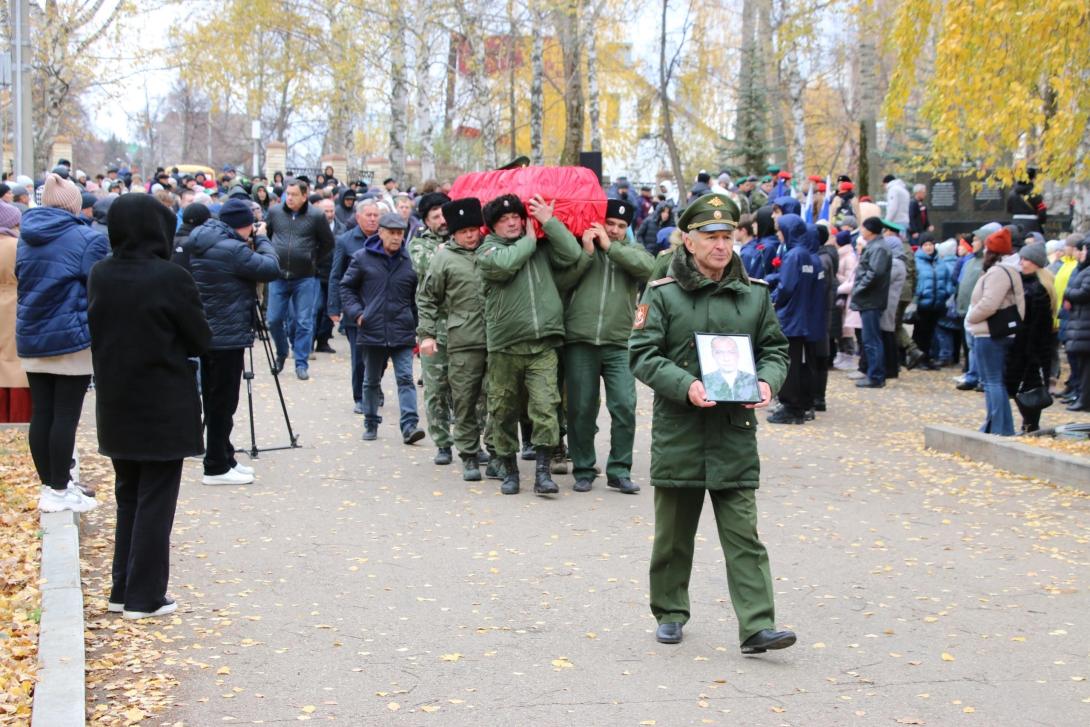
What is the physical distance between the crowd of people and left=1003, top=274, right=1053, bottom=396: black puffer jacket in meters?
0.02

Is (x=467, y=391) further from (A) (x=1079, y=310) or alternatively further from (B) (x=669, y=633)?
(A) (x=1079, y=310)

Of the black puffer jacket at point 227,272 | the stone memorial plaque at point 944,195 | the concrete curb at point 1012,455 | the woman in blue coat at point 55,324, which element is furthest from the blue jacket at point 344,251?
the stone memorial plaque at point 944,195

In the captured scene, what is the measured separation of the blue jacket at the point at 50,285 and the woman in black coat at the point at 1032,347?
810cm

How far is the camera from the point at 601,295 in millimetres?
10422

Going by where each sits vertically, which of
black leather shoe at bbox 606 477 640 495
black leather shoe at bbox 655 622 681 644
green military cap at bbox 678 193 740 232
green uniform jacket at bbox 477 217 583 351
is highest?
green military cap at bbox 678 193 740 232

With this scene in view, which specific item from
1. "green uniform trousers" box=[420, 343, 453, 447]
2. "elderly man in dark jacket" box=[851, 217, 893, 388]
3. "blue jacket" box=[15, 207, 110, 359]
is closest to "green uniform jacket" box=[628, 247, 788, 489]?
"blue jacket" box=[15, 207, 110, 359]

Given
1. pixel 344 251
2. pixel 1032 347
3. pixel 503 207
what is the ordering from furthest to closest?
pixel 344 251 < pixel 1032 347 < pixel 503 207

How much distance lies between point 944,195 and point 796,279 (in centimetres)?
1480

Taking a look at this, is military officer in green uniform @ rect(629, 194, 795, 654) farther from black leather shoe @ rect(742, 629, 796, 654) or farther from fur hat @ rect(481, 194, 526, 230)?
fur hat @ rect(481, 194, 526, 230)

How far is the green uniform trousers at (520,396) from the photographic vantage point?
1015 centimetres

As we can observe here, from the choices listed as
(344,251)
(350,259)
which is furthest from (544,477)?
(344,251)

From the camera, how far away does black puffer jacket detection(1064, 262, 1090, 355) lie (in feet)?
45.6

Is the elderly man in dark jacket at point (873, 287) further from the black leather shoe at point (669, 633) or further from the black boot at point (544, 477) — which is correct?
the black leather shoe at point (669, 633)

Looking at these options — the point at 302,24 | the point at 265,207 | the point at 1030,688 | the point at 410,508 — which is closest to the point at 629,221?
the point at 410,508
